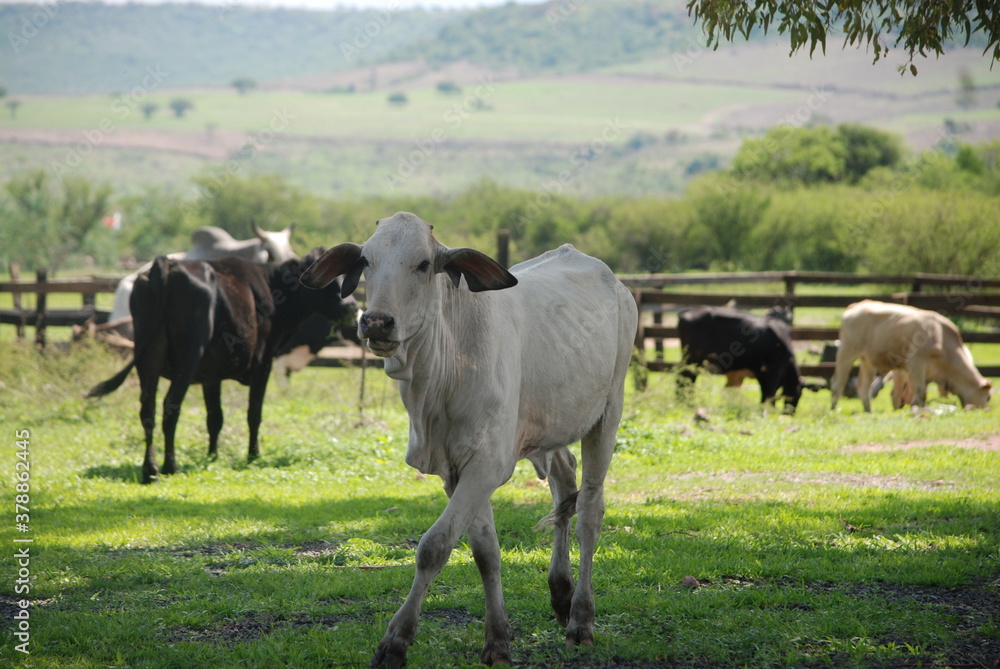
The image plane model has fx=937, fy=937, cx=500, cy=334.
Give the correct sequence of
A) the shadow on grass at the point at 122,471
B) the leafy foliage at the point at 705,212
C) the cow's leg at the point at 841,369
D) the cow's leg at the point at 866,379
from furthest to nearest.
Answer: the leafy foliage at the point at 705,212, the cow's leg at the point at 841,369, the cow's leg at the point at 866,379, the shadow on grass at the point at 122,471

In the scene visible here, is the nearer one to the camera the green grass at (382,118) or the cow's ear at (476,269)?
the cow's ear at (476,269)

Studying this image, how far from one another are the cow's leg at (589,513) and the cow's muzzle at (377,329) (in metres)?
1.52

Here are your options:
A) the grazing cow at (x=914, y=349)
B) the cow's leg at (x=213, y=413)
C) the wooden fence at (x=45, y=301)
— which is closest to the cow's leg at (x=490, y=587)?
the cow's leg at (x=213, y=413)

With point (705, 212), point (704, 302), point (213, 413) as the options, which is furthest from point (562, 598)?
point (705, 212)

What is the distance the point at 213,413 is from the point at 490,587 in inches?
232

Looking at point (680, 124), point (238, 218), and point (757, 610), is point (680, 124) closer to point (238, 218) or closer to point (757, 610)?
point (238, 218)

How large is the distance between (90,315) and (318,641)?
14.1 m

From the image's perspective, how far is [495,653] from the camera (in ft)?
13.6

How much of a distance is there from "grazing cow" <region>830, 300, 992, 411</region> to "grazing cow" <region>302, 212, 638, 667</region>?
32.6 ft

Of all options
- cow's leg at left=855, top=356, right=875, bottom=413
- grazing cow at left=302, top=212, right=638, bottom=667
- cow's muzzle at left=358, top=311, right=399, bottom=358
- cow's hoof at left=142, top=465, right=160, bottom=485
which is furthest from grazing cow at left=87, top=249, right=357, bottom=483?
cow's leg at left=855, top=356, right=875, bottom=413

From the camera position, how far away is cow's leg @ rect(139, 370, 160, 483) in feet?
26.9

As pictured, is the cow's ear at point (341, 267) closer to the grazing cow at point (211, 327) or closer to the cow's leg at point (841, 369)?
the grazing cow at point (211, 327)

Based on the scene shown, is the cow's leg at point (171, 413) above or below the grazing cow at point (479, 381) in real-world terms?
below

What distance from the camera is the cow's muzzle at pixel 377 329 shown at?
3.70 meters
